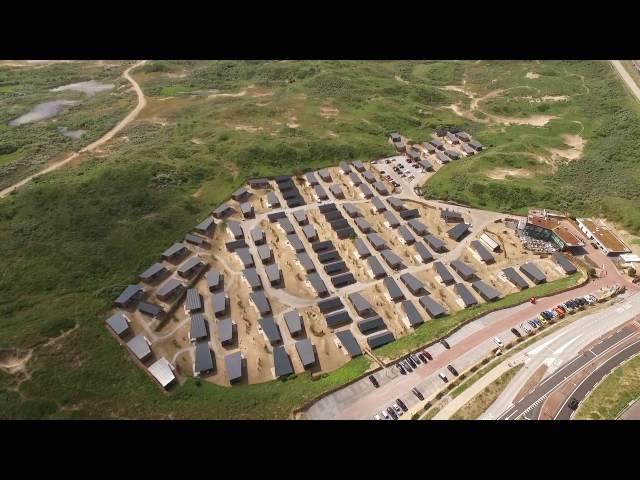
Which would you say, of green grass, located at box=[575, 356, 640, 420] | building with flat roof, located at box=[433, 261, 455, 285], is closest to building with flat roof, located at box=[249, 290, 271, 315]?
building with flat roof, located at box=[433, 261, 455, 285]

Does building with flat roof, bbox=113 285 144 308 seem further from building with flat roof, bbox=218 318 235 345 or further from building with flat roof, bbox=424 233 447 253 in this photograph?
building with flat roof, bbox=424 233 447 253

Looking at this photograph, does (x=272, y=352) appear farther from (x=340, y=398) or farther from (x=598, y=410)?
(x=598, y=410)

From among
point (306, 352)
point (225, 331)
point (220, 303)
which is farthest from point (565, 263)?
point (220, 303)

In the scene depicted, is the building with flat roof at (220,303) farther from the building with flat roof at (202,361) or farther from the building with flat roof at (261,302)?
the building with flat roof at (202,361)

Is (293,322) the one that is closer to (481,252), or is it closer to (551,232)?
(481,252)

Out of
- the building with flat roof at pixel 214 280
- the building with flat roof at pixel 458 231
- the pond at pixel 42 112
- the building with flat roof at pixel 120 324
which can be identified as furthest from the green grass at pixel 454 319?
the pond at pixel 42 112

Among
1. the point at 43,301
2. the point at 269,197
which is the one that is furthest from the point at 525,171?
the point at 43,301
